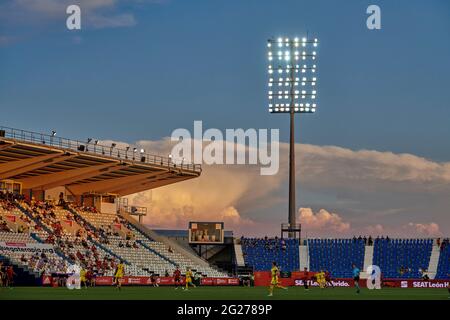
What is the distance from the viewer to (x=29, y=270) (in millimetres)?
65125

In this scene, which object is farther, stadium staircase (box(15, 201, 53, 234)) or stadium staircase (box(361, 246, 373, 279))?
stadium staircase (box(361, 246, 373, 279))

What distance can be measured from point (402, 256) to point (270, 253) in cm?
1317

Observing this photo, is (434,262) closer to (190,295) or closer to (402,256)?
(402,256)

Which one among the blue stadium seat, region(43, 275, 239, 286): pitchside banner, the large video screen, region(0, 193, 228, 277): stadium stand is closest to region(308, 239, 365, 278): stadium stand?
the blue stadium seat

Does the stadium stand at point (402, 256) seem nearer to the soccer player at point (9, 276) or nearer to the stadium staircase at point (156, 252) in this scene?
the stadium staircase at point (156, 252)

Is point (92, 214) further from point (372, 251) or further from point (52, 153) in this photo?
point (372, 251)

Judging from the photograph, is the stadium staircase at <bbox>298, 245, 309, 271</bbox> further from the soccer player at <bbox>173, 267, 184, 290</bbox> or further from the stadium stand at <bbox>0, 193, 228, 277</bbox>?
the soccer player at <bbox>173, 267, 184, 290</bbox>

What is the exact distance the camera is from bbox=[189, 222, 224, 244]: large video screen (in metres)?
92.1

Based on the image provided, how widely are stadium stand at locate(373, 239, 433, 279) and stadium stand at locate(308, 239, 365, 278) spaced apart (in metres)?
1.82

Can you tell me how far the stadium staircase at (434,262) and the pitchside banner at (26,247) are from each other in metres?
36.5

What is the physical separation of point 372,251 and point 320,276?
29.9 metres

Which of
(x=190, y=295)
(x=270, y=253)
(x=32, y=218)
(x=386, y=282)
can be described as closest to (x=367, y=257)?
(x=270, y=253)
